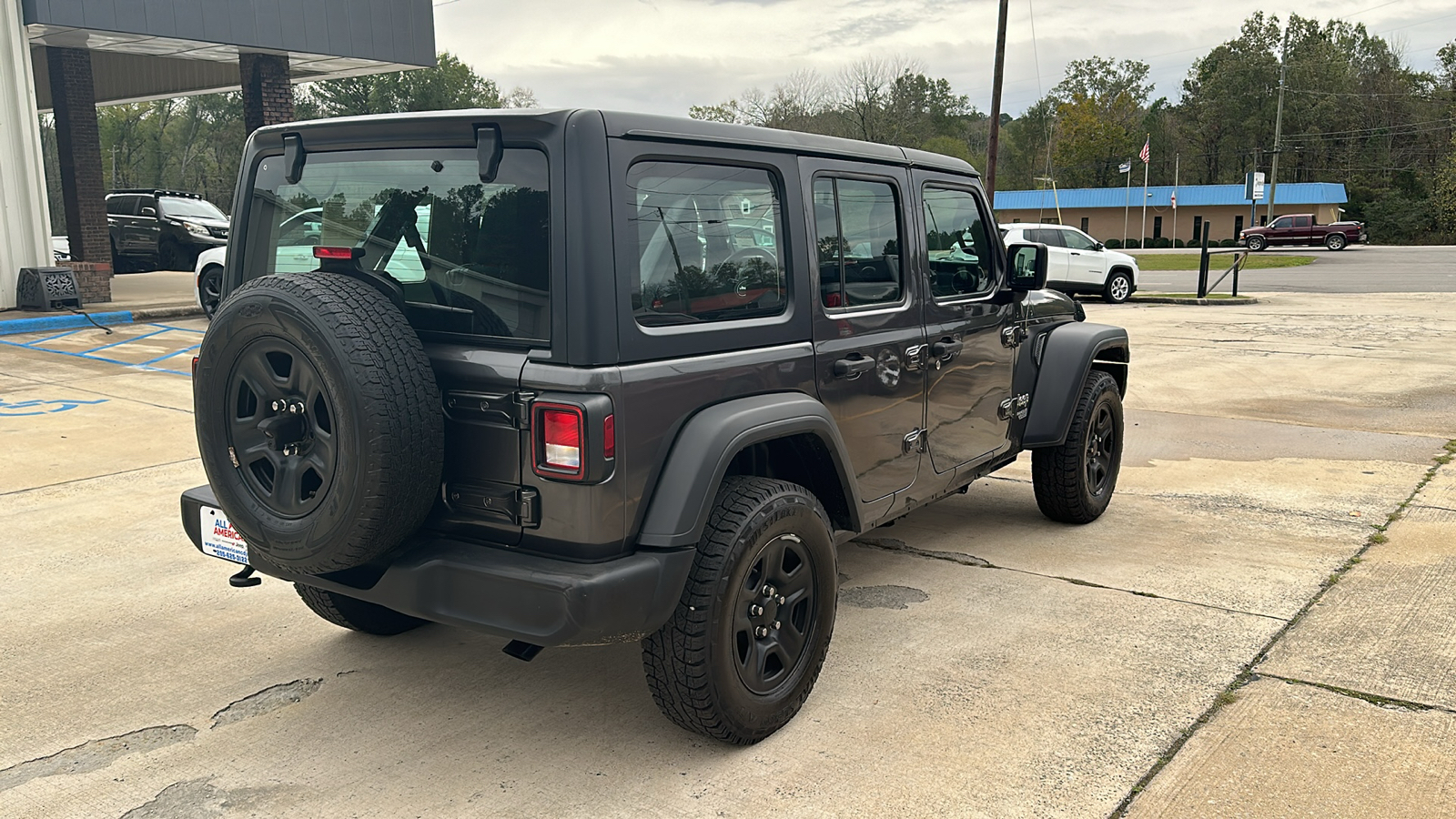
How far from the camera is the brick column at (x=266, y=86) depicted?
18.1 metres

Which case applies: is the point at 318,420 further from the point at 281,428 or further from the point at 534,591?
the point at 534,591

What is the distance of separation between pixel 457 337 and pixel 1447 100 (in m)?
89.2

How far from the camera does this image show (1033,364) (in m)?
5.37

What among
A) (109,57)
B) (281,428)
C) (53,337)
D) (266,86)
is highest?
(109,57)

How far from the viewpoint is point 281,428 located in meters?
2.97

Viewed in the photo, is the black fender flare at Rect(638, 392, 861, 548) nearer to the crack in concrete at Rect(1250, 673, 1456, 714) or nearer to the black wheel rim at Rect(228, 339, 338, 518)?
the black wheel rim at Rect(228, 339, 338, 518)

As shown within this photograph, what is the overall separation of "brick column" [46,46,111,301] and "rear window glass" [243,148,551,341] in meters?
18.1

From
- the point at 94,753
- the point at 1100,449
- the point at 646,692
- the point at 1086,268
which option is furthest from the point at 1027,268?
the point at 1086,268

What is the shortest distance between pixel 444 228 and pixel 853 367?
58.6 inches

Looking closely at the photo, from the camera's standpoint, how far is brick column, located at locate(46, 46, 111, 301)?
18.9 m

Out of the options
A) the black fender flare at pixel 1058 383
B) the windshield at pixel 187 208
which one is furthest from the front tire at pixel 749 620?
the windshield at pixel 187 208

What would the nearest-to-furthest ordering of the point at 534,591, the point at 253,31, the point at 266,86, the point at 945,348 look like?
the point at 534,591, the point at 945,348, the point at 253,31, the point at 266,86

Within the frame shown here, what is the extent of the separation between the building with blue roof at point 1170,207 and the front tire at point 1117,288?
1618 inches

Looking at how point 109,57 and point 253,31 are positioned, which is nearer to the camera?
point 253,31
